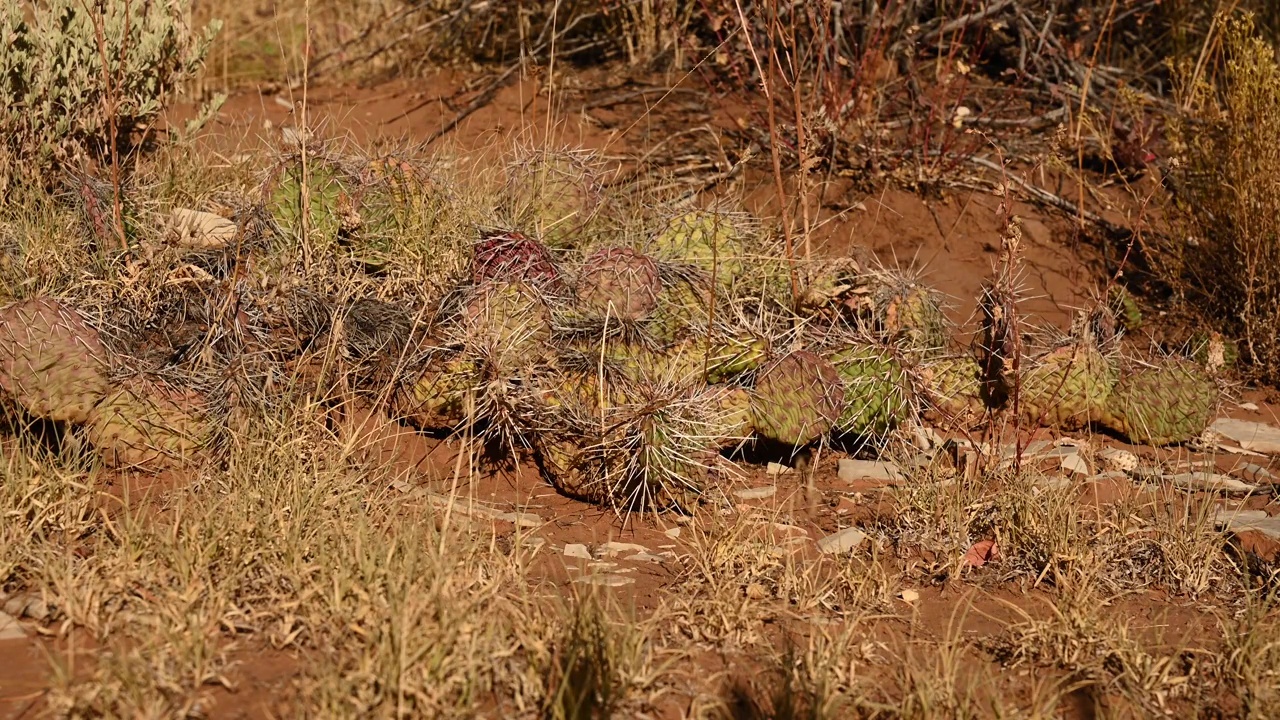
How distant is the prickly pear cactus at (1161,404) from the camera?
4.14 meters

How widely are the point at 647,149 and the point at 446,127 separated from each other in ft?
3.09

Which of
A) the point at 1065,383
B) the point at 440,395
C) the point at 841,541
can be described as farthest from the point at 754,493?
the point at 1065,383

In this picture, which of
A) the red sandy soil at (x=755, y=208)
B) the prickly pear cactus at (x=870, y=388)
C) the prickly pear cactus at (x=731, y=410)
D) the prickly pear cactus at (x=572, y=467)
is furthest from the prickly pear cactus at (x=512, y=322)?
the prickly pear cactus at (x=870, y=388)

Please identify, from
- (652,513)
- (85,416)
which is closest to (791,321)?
(652,513)

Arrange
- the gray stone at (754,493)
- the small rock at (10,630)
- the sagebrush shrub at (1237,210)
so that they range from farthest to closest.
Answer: the sagebrush shrub at (1237,210) < the gray stone at (754,493) < the small rock at (10,630)

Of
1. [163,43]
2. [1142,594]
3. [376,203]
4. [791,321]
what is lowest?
[1142,594]

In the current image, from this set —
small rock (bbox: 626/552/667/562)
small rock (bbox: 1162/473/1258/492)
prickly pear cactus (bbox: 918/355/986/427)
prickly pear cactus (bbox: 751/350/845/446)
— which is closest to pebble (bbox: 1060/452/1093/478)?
small rock (bbox: 1162/473/1258/492)

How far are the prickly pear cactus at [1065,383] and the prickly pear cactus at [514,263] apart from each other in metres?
1.49

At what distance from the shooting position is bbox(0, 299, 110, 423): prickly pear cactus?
341cm

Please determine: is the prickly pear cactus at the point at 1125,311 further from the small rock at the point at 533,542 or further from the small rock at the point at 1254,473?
the small rock at the point at 533,542

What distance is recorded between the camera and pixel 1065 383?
4.14 m

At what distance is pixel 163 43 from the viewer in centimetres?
455

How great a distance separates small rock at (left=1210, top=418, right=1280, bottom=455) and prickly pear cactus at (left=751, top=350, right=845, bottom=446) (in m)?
1.47

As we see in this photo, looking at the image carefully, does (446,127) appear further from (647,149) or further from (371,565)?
(371,565)
